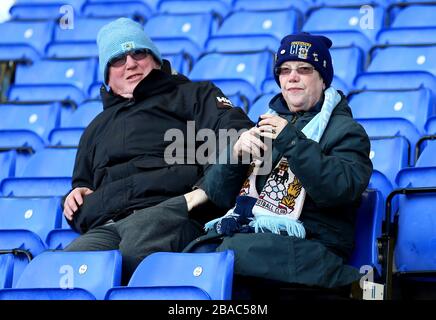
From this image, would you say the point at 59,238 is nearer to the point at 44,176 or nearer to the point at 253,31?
the point at 44,176

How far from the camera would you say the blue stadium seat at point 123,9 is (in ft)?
24.7

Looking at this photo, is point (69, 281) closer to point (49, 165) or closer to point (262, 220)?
point (262, 220)

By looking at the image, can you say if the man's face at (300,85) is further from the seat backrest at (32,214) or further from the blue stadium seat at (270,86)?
the blue stadium seat at (270,86)

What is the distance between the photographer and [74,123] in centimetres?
627

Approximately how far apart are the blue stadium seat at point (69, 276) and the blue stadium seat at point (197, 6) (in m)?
3.31

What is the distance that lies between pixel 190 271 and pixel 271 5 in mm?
3602

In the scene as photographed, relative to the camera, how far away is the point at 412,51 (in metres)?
6.12

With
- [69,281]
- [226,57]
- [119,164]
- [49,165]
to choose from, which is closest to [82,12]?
[226,57]

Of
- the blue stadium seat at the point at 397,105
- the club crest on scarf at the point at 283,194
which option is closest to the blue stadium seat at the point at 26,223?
the club crest on scarf at the point at 283,194

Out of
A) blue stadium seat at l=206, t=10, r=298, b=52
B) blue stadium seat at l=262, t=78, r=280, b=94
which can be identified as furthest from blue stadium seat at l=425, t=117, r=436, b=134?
blue stadium seat at l=206, t=10, r=298, b=52

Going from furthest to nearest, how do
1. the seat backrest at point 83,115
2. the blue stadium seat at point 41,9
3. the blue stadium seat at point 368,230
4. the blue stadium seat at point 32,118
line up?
the blue stadium seat at point 41,9 → the blue stadium seat at point 32,118 → the seat backrest at point 83,115 → the blue stadium seat at point 368,230

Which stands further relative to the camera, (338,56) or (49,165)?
(338,56)

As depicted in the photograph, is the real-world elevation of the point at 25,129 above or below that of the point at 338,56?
below
